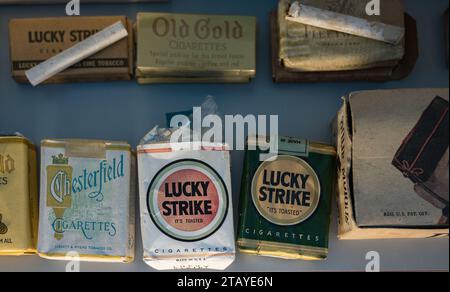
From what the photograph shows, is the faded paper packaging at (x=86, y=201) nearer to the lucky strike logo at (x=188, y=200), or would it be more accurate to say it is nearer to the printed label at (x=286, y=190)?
the lucky strike logo at (x=188, y=200)

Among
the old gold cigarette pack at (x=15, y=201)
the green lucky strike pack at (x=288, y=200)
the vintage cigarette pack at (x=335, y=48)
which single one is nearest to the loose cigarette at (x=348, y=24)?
the vintage cigarette pack at (x=335, y=48)

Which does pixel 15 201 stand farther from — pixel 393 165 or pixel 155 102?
pixel 393 165

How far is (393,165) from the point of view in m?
1.09

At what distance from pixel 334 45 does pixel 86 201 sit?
2.08ft

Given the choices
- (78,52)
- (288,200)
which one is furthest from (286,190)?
(78,52)

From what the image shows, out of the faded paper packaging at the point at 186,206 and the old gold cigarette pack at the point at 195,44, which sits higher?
the old gold cigarette pack at the point at 195,44

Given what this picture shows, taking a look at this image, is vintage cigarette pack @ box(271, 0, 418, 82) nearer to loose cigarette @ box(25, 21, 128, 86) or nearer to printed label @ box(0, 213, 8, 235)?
loose cigarette @ box(25, 21, 128, 86)

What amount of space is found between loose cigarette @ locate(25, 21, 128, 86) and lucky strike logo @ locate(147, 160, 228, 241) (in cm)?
33

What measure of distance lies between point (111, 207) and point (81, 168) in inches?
4.1

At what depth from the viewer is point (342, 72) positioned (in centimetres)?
129

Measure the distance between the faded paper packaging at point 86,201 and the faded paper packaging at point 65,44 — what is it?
19 centimetres

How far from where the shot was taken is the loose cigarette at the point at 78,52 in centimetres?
127
